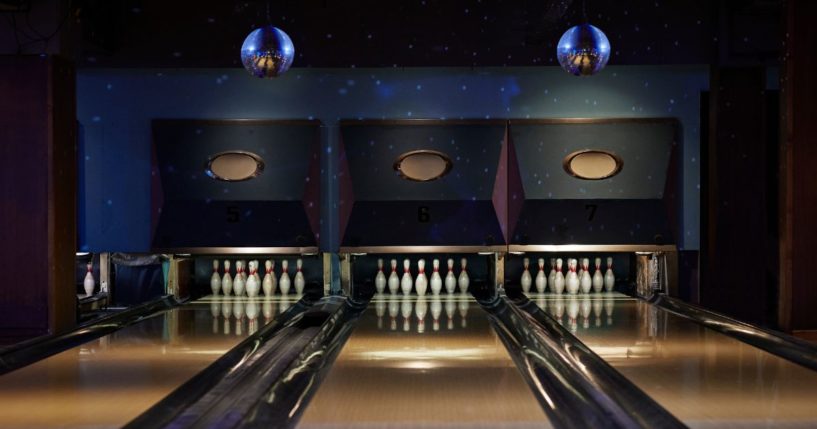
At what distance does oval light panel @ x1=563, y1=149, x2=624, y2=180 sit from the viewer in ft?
15.0

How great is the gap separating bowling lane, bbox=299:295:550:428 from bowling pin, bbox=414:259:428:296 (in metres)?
1.00

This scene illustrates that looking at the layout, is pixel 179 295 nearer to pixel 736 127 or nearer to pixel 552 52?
pixel 552 52

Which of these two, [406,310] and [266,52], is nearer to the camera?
[266,52]

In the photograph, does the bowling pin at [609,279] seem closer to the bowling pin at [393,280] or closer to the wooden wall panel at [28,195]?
the bowling pin at [393,280]

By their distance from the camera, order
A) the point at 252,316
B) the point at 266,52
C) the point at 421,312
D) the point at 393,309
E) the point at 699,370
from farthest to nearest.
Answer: the point at 393,309, the point at 421,312, the point at 252,316, the point at 266,52, the point at 699,370

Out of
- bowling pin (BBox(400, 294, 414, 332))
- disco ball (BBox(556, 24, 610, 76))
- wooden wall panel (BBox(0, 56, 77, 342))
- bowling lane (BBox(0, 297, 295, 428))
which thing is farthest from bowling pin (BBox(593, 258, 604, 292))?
wooden wall panel (BBox(0, 56, 77, 342))

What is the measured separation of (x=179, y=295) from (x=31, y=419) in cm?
268

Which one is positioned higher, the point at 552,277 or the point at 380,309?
the point at 552,277

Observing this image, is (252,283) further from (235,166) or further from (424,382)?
(424,382)

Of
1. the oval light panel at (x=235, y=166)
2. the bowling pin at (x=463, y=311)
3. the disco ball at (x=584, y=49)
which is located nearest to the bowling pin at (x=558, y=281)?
the bowling pin at (x=463, y=311)

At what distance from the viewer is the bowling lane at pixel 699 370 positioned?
199 centimetres

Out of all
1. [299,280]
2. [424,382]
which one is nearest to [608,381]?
[424,382]

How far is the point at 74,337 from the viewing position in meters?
3.25

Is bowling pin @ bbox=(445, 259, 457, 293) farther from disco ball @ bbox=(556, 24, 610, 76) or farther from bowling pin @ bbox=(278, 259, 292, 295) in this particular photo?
disco ball @ bbox=(556, 24, 610, 76)
